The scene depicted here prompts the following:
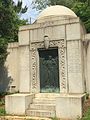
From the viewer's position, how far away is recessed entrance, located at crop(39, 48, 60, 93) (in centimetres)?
1352

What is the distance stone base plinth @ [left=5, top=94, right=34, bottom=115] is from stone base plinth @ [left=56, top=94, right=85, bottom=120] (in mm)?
1820

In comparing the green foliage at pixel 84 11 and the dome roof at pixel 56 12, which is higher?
the green foliage at pixel 84 11

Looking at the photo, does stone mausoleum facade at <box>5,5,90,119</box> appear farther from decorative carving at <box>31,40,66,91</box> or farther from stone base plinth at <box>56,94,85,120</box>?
stone base plinth at <box>56,94,85,120</box>

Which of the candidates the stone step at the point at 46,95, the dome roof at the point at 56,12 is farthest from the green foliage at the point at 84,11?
the stone step at the point at 46,95

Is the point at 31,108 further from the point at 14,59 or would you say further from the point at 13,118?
the point at 14,59

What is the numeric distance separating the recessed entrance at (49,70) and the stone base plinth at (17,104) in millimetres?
1575

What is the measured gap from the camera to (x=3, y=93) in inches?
625

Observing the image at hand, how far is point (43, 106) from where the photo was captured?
11875 mm

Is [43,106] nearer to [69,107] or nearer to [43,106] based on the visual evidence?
[43,106]

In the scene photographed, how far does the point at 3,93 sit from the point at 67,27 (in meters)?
6.13

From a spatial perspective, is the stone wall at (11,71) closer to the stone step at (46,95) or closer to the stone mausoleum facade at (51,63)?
the stone mausoleum facade at (51,63)

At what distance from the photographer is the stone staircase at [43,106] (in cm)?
1141

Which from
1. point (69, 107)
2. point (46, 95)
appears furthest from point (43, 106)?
point (69, 107)

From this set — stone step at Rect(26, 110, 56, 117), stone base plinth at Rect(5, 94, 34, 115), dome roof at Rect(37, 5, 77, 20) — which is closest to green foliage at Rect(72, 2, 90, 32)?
dome roof at Rect(37, 5, 77, 20)
